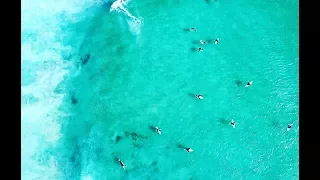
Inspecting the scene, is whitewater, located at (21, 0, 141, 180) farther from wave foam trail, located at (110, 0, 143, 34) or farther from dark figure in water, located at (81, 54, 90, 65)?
wave foam trail, located at (110, 0, 143, 34)

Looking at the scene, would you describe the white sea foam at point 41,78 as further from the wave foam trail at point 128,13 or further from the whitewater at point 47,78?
the wave foam trail at point 128,13

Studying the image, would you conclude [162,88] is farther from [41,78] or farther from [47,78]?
[41,78]

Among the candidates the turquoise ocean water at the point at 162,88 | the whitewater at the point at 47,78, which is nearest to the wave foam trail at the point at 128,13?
the turquoise ocean water at the point at 162,88

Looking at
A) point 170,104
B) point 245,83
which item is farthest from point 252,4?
point 170,104

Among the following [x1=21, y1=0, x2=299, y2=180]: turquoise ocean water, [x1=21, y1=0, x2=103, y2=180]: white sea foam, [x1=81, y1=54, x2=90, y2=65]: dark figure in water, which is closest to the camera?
[x1=21, y1=0, x2=103, y2=180]: white sea foam

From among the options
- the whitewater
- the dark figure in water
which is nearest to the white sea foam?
the whitewater
